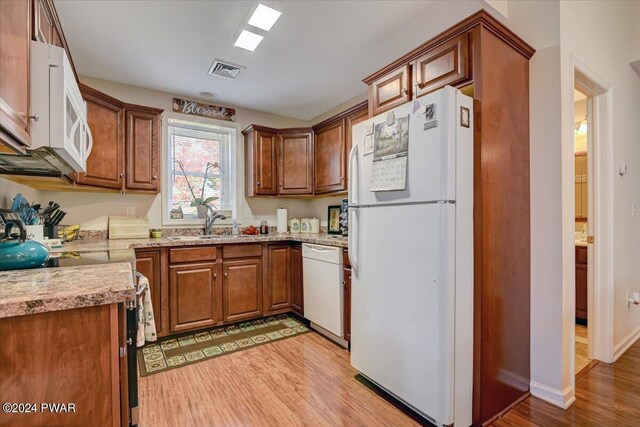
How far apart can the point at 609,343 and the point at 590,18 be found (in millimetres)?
2348

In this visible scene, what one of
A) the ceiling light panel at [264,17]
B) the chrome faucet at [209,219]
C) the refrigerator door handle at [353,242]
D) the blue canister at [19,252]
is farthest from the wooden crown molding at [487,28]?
the chrome faucet at [209,219]

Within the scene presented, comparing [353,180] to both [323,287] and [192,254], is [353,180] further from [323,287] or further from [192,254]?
[192,254]

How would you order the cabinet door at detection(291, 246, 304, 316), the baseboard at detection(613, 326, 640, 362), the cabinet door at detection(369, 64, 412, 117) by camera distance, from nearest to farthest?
the cabinet door at detection(369, 64, 412, 117), the baseboard at detection(613, 326, 640, 362), the cabinet door at detection(291, 246, 304, 316)

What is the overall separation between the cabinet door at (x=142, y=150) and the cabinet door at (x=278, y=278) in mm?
1377

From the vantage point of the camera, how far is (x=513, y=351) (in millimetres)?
1809

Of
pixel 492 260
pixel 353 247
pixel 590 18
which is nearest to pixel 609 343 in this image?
pixel 492 260

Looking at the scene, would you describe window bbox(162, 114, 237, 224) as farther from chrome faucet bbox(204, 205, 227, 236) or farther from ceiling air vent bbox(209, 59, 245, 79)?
ceiling air vent bbox(209, 59, 245, 79)

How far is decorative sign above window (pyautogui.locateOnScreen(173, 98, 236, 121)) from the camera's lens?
3448mm

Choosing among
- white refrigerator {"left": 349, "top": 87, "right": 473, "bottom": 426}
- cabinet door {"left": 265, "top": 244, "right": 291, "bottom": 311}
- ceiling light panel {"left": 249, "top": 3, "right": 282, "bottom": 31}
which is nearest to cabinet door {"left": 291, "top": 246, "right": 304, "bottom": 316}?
cabinet door {"left": 265, "top": 244, "right": 291, "bottom": 311}

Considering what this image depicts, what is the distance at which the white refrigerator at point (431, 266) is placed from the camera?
5.00 ft

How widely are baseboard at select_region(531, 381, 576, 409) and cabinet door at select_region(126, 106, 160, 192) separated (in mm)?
3484

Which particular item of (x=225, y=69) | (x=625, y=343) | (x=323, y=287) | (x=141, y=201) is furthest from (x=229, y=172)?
(x=625, y=343)

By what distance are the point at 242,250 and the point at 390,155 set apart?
193cm

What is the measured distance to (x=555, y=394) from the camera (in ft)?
5.99
